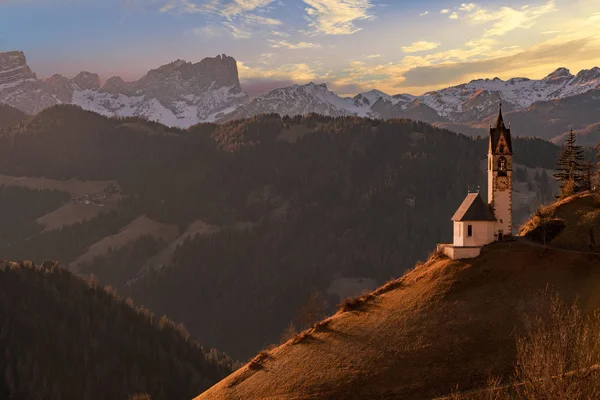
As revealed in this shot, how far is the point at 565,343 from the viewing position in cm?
5819

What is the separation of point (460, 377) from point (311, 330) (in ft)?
93.3

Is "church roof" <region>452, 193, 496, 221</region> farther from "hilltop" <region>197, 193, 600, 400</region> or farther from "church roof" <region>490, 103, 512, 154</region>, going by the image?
"church roof" <region>490, 103, 512, 154</region>

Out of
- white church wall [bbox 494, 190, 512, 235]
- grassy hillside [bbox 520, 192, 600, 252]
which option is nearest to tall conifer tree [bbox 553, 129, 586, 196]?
grassy hillside [bbox 520, 192, 600, 252]

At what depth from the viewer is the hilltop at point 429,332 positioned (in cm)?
8838

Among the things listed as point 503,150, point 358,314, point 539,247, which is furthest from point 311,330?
point 503,150

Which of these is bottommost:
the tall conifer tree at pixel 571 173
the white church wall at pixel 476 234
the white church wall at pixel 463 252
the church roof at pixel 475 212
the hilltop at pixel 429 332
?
the hilltop at pixel 429 332

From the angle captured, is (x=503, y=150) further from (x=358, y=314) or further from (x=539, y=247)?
(x=358, y=314)

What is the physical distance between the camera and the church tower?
118 meters

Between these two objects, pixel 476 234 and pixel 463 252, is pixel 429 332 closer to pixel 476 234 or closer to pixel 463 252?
pixel 463 252

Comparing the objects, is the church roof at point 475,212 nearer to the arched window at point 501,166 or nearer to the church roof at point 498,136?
the arched window at point 501,166

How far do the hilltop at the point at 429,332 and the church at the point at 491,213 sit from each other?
3853mm

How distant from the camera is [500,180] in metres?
121

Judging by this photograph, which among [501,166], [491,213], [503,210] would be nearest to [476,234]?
[491,213]

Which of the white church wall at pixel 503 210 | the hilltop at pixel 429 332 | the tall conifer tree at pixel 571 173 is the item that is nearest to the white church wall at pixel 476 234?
the white church wall at pixel 503 210
